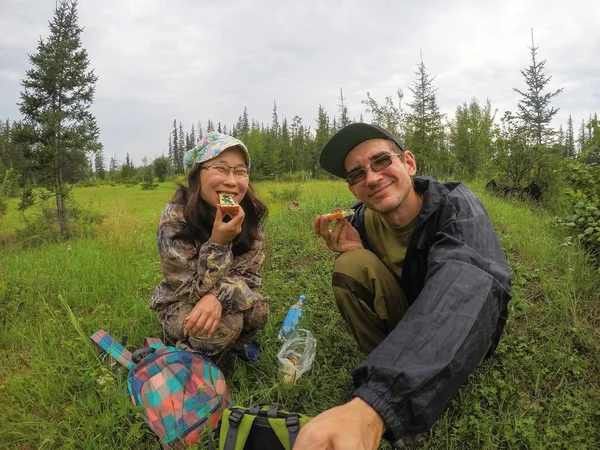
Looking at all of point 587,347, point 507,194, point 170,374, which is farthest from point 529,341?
point 507,194

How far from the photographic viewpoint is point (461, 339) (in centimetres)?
112

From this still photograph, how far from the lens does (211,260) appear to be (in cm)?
230

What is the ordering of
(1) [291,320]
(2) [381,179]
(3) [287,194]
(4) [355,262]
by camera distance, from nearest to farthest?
(2) [381,179]
(4) [355,262]
(1) [291,320]
(3) [287,194]

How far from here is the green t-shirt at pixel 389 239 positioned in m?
2.44

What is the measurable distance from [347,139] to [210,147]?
0.93 meters

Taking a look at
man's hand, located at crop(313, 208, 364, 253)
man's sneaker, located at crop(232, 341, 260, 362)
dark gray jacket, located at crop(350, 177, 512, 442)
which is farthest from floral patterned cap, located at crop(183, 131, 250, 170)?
dark gray jacket, located at crop(350, 177, 512, 442)

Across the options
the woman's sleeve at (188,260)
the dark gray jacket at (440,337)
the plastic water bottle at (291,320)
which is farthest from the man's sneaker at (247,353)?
the dark gray jacket at (440,337)

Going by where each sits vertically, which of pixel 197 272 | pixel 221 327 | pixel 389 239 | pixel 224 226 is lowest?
pixel 221 327

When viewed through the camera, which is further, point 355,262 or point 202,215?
point 202,215

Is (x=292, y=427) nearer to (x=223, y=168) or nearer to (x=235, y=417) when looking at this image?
(x=235, y=417)

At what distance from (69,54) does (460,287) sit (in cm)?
1409

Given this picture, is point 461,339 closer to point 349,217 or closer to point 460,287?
point 460,287

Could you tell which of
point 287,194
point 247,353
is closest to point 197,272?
point 247,353

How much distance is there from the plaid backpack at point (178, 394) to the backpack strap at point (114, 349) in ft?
1.05
